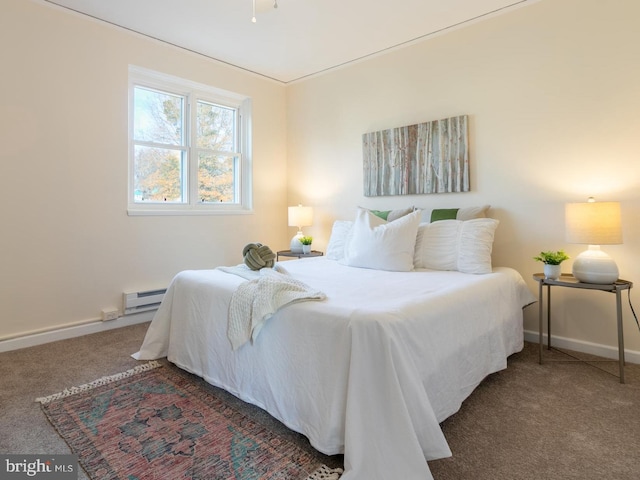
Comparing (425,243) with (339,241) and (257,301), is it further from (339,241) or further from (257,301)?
(257,301)

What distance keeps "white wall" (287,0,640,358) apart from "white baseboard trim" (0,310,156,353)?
105 inches

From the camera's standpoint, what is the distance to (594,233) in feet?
7.01

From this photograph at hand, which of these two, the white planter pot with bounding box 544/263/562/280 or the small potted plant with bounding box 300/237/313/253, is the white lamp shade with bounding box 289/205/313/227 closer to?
the small potted plant with bounding box 300/237/313/253

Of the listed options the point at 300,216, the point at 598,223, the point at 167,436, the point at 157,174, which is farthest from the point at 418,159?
the point at 167,436

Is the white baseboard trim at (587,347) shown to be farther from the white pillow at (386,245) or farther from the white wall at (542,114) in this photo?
the white pillow at (386,245)

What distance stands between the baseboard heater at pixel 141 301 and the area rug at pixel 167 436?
1203mm

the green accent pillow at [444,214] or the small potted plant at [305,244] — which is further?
the small potted plant at [305,244]

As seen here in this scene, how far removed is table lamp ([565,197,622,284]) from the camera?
6.96 feet

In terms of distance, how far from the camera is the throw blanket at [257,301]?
5.37ft

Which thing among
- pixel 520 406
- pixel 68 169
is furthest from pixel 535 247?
pixel 68 169

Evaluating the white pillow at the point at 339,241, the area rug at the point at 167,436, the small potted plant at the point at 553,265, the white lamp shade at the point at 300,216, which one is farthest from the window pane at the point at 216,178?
the small potted plant at the point at 553,265

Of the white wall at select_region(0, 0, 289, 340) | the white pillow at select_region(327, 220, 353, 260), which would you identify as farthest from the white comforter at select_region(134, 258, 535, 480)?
the white wall at select_region(0, 0, 289, 340)

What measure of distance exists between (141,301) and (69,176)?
120cm

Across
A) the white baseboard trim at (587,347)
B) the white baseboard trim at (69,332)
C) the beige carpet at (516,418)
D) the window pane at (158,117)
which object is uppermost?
the window pane at (158,117)
